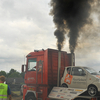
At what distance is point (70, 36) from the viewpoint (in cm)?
1330

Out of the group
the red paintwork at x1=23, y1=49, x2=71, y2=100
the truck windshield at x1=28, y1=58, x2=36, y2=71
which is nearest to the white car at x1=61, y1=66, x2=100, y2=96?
the red paintwork at x1=23, y1=49, x2=71, y2=100

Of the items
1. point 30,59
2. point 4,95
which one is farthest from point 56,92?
point 4,95

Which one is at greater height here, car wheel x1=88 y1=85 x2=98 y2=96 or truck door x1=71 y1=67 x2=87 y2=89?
truck door x1=71 y1=67 x2=87 y2=89

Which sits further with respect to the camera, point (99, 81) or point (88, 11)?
point (88, 11)

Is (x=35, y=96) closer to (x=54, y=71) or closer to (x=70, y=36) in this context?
(x=54, y=71)

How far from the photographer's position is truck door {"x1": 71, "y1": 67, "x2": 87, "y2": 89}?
27.2 feet

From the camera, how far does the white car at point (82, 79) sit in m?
7.76

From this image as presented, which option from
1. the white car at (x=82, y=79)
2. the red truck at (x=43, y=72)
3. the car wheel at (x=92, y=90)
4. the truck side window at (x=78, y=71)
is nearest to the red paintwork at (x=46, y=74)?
the red truck at (x=43, y=72)

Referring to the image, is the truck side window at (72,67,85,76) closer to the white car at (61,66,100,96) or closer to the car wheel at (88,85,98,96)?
the white car at (61,66,100,96)

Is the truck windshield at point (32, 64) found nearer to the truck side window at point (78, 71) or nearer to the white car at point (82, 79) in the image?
the white car at point (82, 79)

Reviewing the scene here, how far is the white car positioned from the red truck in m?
1.03

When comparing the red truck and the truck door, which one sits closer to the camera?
the truck door

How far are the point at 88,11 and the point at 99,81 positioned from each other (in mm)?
7259

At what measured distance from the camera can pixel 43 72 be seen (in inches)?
407
